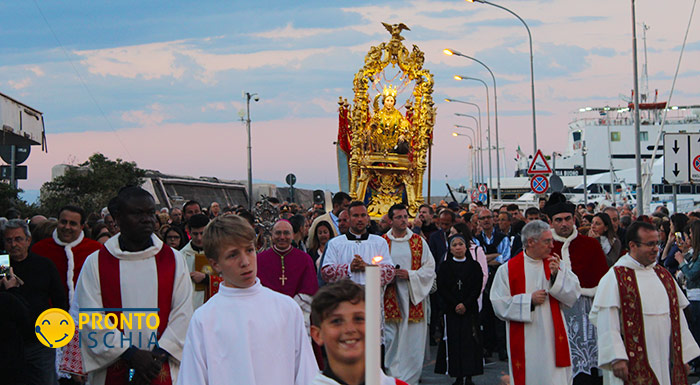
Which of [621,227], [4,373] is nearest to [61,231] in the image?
[4,373]

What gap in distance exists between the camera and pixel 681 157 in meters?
16.3

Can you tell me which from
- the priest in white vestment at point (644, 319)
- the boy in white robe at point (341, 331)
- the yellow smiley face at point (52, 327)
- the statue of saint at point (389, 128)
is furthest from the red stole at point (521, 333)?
the statue of saint at point (389, 128)

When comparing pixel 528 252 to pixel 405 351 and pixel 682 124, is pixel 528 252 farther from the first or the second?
pixel 682 124

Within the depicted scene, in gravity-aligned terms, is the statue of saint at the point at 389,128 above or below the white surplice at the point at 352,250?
above

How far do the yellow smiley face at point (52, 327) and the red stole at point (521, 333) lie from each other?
3.94 metres

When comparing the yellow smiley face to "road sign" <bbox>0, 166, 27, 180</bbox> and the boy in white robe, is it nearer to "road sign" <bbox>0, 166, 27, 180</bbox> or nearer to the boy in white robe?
the boy in white robe

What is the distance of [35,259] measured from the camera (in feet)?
23.7

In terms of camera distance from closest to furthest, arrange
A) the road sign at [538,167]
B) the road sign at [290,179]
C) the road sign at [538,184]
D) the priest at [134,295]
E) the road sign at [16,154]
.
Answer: the priest at [134,295] < the road sign at [16,154] < the road sign at [538,167] < the road sign at [538,184] < the road sign at [290,179]

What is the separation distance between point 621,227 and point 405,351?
579cm

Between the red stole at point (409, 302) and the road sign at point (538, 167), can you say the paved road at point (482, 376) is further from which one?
the road sign at point (538, 167)

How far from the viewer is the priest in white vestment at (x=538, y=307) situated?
788 cm

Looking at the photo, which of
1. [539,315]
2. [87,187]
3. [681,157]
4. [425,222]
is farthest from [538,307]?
[87,187]

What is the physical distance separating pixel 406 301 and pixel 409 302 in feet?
0.42

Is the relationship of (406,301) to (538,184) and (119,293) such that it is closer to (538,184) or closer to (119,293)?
(119,293)
